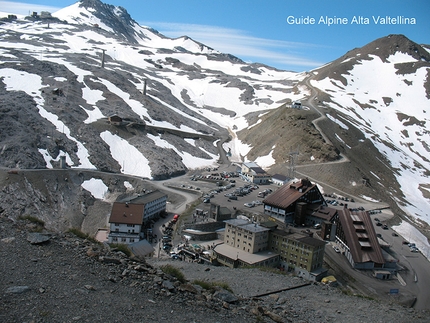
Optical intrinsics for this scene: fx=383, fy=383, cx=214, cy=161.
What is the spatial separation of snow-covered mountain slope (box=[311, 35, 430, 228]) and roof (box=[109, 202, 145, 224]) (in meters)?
37.0

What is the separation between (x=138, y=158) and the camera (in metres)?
60.0

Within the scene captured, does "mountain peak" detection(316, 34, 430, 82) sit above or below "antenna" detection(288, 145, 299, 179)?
above

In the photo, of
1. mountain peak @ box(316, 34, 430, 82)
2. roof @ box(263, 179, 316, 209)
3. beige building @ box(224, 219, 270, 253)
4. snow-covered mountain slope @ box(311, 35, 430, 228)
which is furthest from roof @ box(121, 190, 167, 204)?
mountain peak @ box(316, 34, 430, 82)

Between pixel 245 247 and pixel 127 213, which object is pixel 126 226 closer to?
pixel 127 213

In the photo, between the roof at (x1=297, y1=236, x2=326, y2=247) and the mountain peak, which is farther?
the mountain peak

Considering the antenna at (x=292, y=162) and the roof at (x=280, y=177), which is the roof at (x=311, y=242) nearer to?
the roof at (x=280, y=177)

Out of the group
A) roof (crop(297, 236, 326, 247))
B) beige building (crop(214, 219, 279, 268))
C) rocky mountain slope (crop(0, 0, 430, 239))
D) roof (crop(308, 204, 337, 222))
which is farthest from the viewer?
rocky mountain slope (crop(0, 0, 430, 239))

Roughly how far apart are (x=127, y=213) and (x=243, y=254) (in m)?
13.9

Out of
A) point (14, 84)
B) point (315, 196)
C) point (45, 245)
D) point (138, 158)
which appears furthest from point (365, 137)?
point (45, 245)

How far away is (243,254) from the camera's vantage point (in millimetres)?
30344

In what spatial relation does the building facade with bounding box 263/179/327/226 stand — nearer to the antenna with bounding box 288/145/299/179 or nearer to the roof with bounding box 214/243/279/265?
the roof with bounding box 214/243/279/265

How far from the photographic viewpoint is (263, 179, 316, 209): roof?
4100 centimetres

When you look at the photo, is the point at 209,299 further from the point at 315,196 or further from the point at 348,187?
the point at 348,187

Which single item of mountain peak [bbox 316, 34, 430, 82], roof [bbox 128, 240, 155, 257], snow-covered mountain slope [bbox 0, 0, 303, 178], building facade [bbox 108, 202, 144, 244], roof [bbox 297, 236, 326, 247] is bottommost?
building facade [bbox 108, 202, 144, 244]
